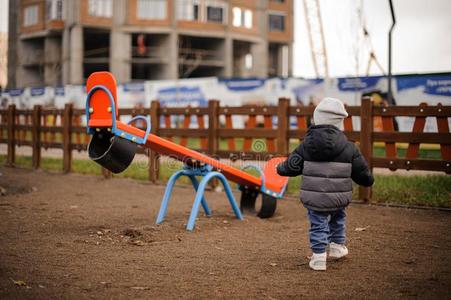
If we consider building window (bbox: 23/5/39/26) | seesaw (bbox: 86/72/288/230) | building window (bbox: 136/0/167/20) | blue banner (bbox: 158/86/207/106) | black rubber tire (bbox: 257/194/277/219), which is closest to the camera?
seesaw (bbox: 86/72/288/230)

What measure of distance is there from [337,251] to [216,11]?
46.5m

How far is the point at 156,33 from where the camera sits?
158 ft

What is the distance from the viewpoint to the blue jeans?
505 cm

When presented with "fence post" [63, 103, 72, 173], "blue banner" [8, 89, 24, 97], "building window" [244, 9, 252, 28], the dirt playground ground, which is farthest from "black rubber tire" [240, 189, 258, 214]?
"building window" [244, 9, 252, 28]

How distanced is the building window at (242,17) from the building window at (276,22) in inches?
332

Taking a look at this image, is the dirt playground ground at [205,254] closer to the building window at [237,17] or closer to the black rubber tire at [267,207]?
→ the black rubber tire at [267,207]

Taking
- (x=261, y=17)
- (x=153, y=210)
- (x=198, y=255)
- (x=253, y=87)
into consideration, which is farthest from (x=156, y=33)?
(x=198, y=255)

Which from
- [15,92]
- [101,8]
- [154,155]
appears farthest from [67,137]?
[101,8]

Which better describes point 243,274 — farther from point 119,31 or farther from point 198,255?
point 119,31

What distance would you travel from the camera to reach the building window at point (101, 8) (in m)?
47.5

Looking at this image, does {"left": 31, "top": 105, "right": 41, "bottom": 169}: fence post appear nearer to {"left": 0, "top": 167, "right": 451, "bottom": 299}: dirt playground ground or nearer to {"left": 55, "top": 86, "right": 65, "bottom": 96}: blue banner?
{"left": 0, "top": 167, "right": 451, "bottom": 299}: dirt playground ground

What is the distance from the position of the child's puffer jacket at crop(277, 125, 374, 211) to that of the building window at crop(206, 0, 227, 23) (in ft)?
150

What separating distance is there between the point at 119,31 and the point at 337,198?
4482 centimetres

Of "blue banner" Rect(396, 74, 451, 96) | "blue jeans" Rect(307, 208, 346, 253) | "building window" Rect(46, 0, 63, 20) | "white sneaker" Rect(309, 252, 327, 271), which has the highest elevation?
"building window" Rect(46, 0, 63, 20)
